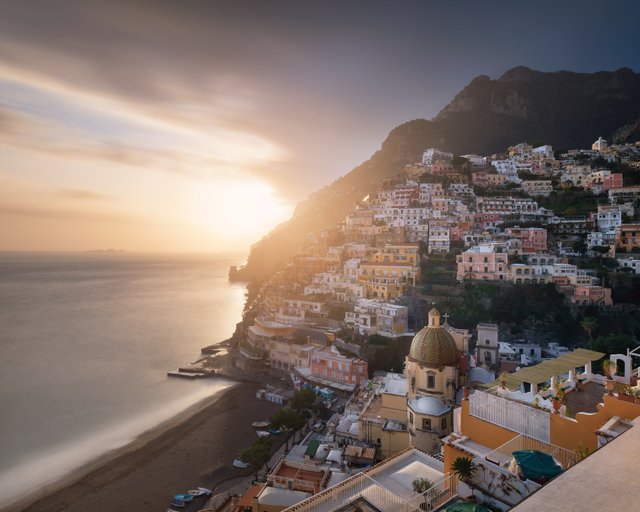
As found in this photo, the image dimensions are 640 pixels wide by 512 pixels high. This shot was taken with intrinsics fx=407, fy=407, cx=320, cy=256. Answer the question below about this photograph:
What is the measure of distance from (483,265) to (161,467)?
39.4 meters

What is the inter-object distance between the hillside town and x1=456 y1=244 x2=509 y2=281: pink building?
0.17 meters

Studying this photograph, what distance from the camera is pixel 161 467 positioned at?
85.9 feet

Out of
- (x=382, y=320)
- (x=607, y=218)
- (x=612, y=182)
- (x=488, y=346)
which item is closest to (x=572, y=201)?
(x=612, y=182)

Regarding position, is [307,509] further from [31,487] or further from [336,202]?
[336,202]

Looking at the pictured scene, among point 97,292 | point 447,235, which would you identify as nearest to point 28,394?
point 447,235

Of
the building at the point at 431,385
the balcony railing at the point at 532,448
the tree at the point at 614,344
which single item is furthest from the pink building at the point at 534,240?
the balcony railing at the point at 532,448

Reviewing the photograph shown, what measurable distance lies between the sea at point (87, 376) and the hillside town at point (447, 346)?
33.3ft

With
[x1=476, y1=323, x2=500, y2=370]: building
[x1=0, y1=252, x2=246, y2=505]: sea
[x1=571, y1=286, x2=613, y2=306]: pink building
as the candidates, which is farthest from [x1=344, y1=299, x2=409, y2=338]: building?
[x1=571, y1=286, x2=613, y2=306]: pink building

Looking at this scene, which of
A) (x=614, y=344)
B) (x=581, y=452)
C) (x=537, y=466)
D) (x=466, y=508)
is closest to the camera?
(x=466, y=508)

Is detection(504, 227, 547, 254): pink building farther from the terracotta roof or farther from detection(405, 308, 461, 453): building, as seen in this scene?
detection(405, 308, 461, 453): building

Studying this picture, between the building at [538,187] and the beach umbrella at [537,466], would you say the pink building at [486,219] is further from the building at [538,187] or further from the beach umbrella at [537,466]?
the beach umbrella at [537,466]

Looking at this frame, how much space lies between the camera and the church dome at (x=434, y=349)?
968 inches

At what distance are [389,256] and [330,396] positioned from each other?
25401 mm

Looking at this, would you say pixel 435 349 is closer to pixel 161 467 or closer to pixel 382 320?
pixel 382 320
